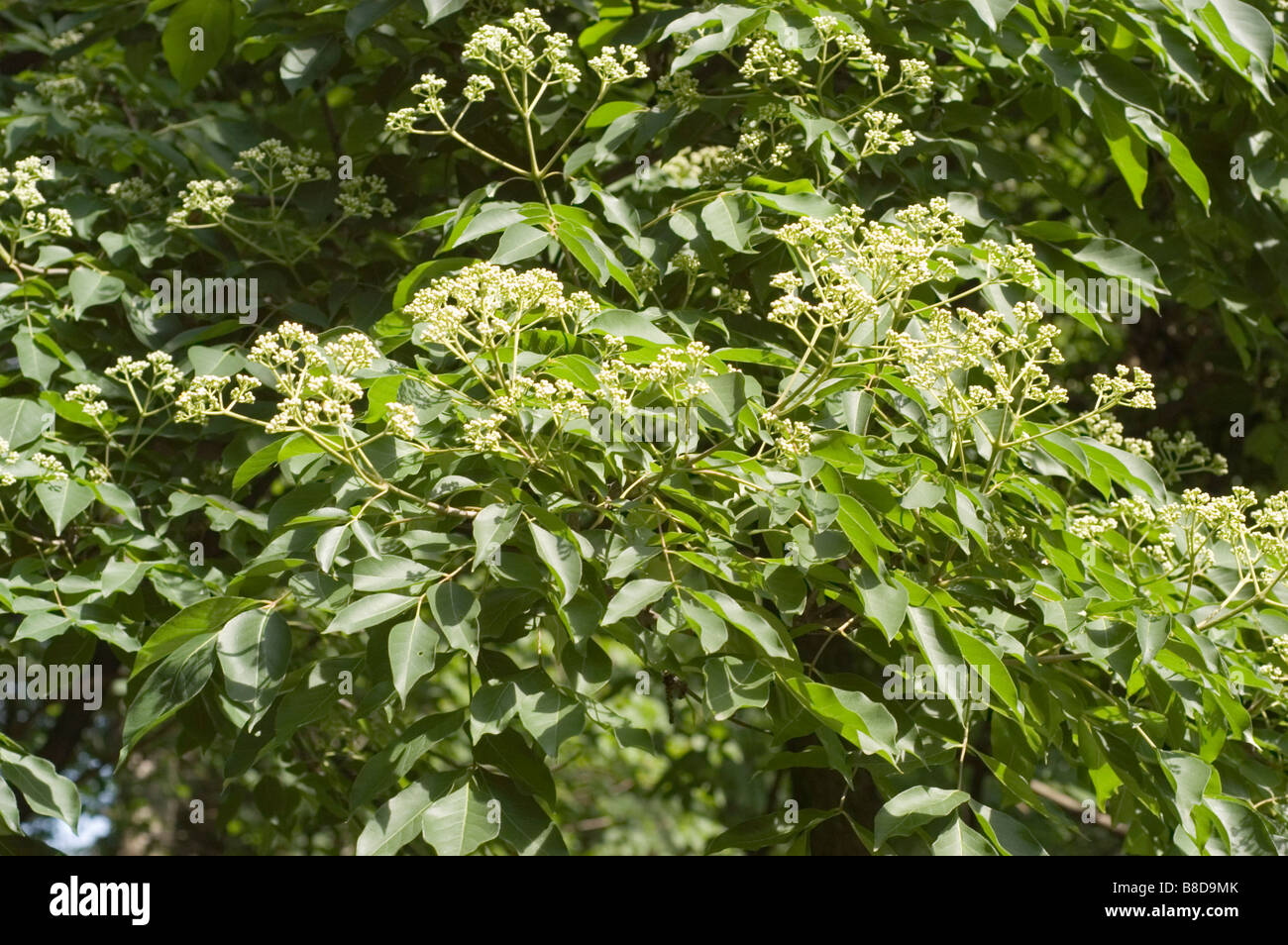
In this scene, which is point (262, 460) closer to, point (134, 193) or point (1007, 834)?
point (134, 193)

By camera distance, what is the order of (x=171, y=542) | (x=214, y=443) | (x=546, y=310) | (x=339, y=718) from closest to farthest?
(x=546, y=310), (x=171, y=542), (x=214, y=443), (x=339, y=718)

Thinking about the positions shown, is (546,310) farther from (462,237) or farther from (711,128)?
(711,128)

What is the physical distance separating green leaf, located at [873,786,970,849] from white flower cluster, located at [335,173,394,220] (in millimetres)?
2174

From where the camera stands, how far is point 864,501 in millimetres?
2547

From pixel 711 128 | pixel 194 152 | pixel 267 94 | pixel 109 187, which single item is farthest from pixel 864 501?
pixel 267 94

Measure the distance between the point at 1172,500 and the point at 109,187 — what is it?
318cm

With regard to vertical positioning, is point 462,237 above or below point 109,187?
above

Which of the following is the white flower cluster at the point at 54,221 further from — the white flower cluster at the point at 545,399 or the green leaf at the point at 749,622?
the green leaf at the point at 749,622

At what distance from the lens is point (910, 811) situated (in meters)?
2.45

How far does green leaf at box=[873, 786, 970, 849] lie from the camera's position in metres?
2.44

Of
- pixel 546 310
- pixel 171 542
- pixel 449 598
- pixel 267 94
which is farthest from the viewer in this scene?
pixel 267 94

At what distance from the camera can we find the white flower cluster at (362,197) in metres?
3.60

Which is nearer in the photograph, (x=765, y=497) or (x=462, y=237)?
(x=765, y=497)

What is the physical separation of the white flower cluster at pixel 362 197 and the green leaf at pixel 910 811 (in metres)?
2.17
